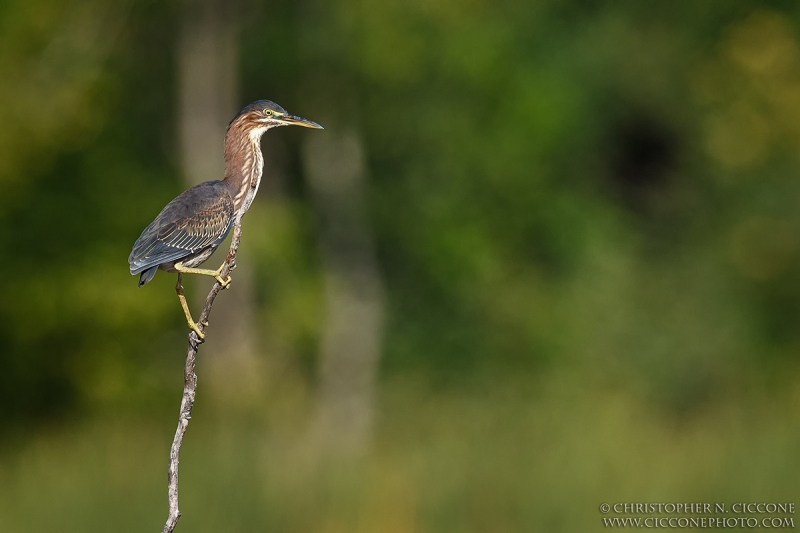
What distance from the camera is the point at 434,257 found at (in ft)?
51.6

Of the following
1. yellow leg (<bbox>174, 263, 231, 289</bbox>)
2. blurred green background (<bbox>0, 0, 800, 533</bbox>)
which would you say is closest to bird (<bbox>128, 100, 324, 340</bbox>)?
yellow leg (<bbox>174, 263, 231, 289</bbox>)

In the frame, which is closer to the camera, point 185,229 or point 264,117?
point 185,229

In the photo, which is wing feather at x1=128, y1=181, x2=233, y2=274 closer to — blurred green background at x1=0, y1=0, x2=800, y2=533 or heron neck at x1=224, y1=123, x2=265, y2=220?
heron neck at x1=224, y1=123, x2=265, y2=220

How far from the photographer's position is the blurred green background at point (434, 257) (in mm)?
9398

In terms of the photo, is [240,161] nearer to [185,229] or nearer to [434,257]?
[185,229]

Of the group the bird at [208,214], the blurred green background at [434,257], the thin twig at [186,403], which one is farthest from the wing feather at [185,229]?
the blurred green background at [434,257]

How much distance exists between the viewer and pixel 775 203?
1909 cm

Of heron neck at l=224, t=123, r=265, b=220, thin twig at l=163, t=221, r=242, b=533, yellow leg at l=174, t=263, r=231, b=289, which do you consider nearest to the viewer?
thin twig at l=163, t=221, r=242, b=533

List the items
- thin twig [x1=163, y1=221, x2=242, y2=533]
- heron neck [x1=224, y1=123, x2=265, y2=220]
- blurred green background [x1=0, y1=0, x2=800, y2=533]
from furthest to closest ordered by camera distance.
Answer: blurred green background [x1=0, y1=0, x2=800, y2=533]
heron neck [x1=224, y1=123, x2=265, y2=220]
thin twig [x1=163, y1=221, x2=242, y2=533]

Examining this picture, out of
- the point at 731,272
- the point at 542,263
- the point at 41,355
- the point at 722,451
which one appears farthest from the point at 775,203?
the point at 41,355

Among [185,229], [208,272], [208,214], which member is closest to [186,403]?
[208,272]

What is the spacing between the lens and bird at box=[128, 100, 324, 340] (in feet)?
14.7

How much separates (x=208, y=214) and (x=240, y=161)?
361 millimetres

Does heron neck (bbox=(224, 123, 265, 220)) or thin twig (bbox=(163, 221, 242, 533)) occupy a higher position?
heron neck (bbox=(224, 123, 265, 220))
